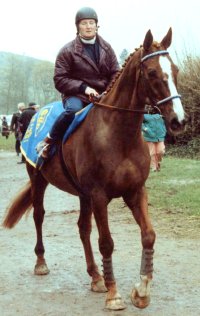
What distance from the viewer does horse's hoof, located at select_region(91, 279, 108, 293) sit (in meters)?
5.89

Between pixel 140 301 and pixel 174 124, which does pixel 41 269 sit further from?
pixel 174 124

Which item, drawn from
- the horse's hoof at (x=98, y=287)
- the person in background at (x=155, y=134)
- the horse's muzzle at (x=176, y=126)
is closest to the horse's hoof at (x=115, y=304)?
the horse's hoof at (x=98, y=287)

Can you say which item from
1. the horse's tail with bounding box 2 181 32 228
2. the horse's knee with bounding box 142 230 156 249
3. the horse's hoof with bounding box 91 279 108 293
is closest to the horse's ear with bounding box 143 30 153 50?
the horse's knee with bounding box 142 230 156 249

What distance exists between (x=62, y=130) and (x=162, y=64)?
72.3 inches

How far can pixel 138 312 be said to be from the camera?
16.8 ft

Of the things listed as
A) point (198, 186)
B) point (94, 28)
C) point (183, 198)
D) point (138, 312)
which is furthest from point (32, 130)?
point (198, 186)

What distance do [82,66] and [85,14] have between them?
0.53m

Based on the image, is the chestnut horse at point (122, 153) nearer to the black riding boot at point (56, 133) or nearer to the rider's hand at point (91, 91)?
the rider's hand at point (91, 91)

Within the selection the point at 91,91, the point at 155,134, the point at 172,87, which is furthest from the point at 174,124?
the point at 155,134

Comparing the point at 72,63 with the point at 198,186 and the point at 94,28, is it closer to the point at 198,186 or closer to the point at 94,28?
the point at 94,28

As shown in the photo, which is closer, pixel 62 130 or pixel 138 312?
pixel 138 312

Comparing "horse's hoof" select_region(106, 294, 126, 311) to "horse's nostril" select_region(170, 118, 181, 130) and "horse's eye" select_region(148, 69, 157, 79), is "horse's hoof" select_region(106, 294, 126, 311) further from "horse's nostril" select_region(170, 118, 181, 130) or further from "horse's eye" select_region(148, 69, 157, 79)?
"horse's eye" select_region(148, 69, 157, 79)

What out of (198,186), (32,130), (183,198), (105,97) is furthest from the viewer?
(198,186)

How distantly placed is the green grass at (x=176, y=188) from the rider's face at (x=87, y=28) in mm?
4479
